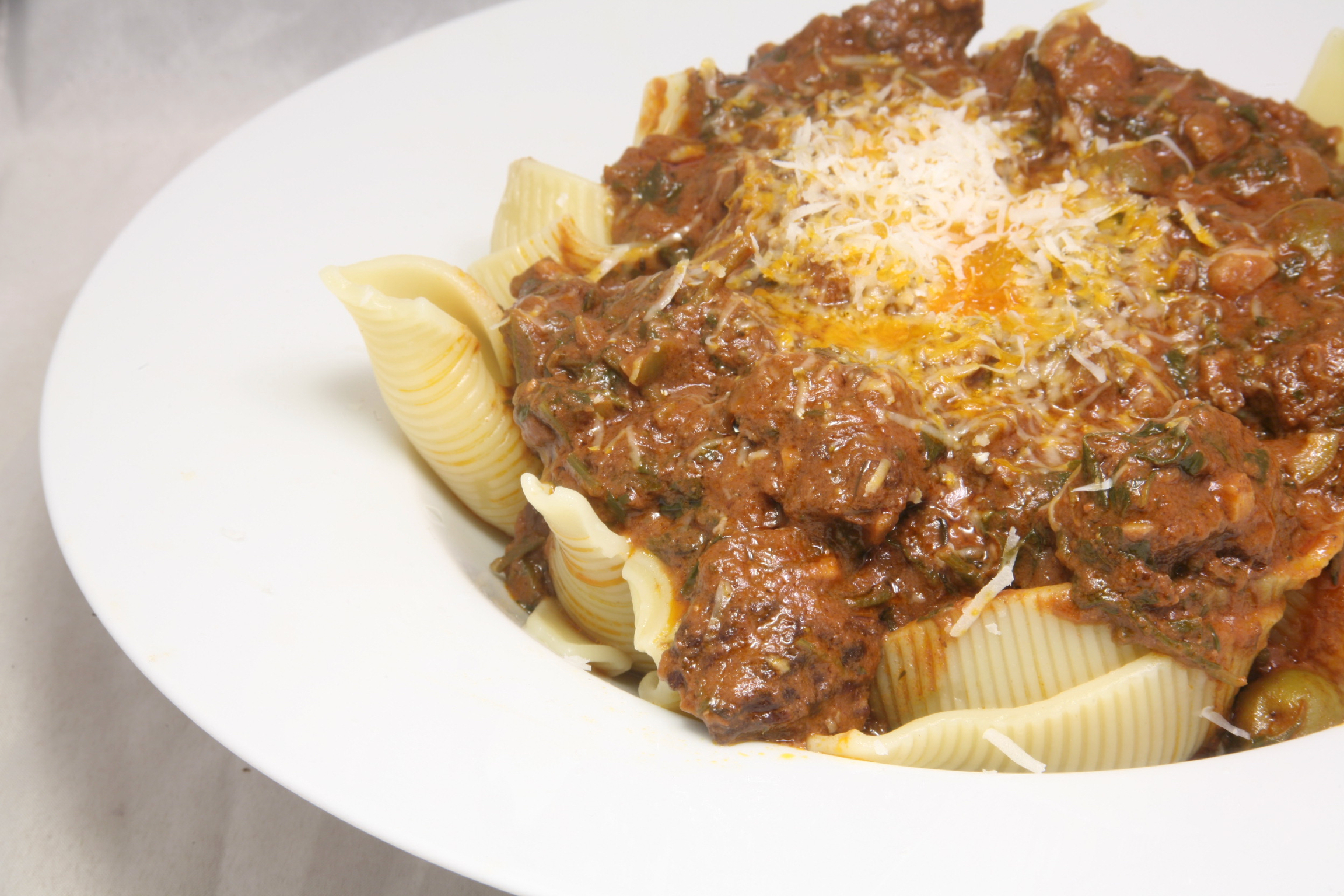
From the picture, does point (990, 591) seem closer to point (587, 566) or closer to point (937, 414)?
point (937, 414)

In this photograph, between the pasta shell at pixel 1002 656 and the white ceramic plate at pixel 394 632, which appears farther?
the pasta shell at pixel 1002 656

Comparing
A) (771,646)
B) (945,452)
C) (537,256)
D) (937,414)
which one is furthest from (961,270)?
(537,256)

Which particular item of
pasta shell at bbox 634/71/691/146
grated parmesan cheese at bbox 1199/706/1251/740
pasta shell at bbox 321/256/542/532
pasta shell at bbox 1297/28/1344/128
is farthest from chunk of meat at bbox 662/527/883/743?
pasta shell at bbox 1297/28/1344/128

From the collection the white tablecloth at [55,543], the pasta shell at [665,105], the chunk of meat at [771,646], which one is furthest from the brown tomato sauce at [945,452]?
the white tablecloth at [55,543]

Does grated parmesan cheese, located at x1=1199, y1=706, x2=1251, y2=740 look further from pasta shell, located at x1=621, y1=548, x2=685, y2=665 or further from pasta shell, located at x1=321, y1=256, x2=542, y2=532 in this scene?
pasta shell, located at x1=321, y1=256, x2=542, y2=532

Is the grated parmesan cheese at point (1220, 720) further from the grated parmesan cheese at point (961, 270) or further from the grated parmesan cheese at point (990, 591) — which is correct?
the grated parmesan cheese at point (961, 270)

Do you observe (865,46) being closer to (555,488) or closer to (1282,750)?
(555,488)
